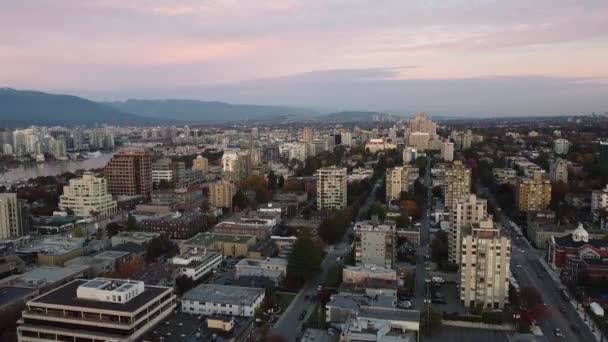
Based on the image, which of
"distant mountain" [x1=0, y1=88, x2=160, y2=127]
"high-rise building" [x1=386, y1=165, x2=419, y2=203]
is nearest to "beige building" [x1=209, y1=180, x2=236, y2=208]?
"high-rise building" [x1=386, y1=165, x2=419, y2=203]

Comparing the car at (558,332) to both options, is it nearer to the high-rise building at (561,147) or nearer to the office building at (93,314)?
the office building at (93,314)

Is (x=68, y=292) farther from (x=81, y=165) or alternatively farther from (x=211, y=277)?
(x=81, y=165)

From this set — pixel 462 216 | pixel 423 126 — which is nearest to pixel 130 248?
pixel 462 216

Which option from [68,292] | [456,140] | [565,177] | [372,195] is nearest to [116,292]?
[68,292]

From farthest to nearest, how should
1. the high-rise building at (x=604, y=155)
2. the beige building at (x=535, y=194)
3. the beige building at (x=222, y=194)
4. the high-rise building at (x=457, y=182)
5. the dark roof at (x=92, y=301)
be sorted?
the high-rise building at (x=604, y=155)
the beige building at (x=222, y=194)
the high-rise building at (x=457, y=182)
the beige building at (x=535, y=194)
the dark roof at (x=92, y=301)

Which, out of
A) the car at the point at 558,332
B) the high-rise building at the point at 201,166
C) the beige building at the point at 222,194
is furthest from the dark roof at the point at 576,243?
the high-rise building at the point at 201,166

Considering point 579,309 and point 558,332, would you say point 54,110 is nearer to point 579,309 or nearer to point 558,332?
point 579,309

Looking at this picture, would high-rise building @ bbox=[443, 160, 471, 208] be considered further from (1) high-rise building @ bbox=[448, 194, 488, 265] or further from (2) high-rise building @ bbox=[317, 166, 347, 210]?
(1) high-rise building @ bbox=[448, 194, 488, 265]
